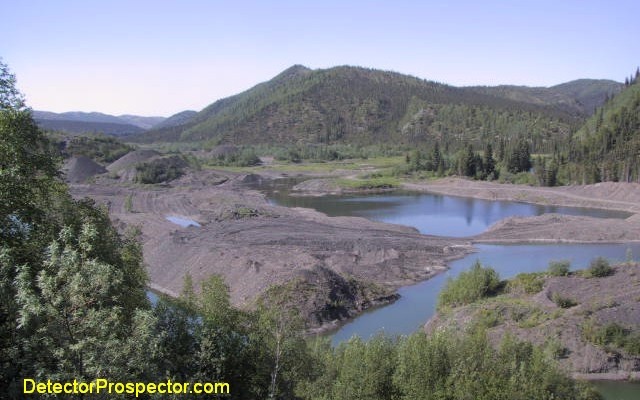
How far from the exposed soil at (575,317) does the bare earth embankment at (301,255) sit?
710cm

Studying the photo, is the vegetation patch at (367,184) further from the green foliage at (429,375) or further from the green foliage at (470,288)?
the green foliage at (429,375)

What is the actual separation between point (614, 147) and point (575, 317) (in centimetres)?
9549

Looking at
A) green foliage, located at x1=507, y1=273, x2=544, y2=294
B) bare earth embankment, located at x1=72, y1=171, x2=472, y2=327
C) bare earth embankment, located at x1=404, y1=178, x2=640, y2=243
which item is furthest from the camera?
bare earth embankment, located at x1=404, y1=178, x2=640, y2=243

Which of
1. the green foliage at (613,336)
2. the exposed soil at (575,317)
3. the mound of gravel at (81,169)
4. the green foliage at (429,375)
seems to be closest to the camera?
the green foliage at (429,375)

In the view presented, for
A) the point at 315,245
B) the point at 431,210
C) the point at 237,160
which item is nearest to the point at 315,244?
the point at 315,245

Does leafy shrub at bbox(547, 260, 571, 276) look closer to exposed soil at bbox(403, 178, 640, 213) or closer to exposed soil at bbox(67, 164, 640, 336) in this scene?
exposed soil at bbox(67, 164, 640, 336)

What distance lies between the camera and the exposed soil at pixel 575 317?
25422 millimetres

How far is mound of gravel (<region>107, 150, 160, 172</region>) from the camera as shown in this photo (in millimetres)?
112094

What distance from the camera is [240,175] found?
12169 cm

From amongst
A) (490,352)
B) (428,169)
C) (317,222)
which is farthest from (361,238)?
(428,169)

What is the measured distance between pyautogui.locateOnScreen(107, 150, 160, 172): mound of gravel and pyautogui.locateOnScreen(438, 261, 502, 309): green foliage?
3539 inches

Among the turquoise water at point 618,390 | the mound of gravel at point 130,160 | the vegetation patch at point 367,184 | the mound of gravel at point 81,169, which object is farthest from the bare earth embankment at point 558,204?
the mound of gravel at point 81,169

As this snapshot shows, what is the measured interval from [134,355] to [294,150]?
159 metres

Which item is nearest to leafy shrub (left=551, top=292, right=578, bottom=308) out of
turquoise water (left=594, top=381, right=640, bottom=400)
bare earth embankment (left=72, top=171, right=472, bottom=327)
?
turquoise water (left=594, top=381, right=640, bottom=400)
